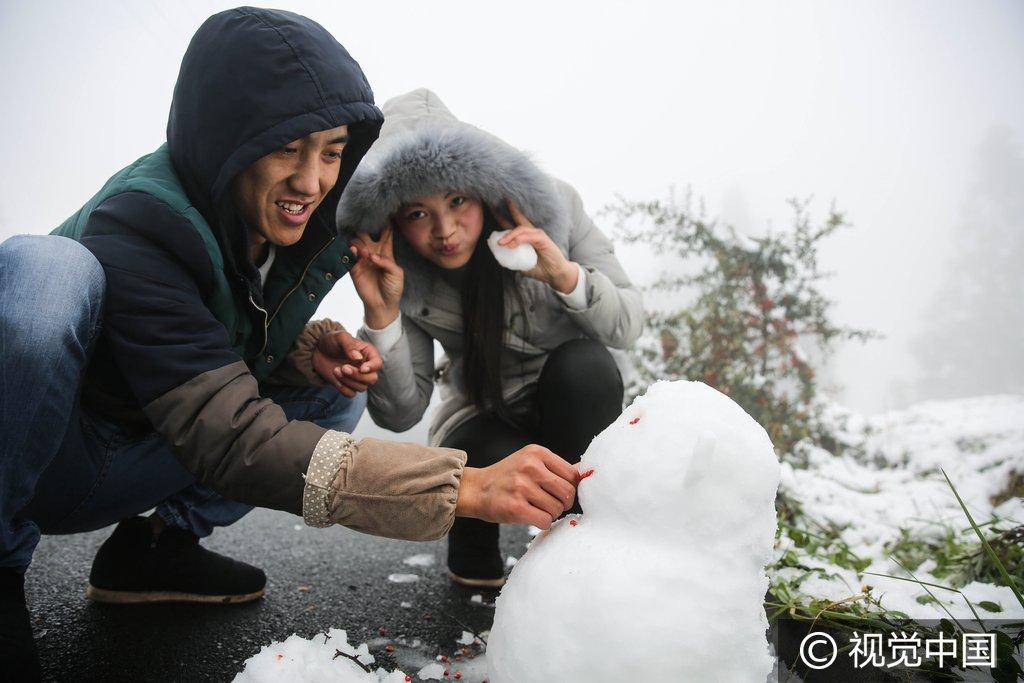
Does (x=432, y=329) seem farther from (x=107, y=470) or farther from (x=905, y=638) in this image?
(x=905, y=638)

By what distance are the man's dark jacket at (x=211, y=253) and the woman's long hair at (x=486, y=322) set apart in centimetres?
77

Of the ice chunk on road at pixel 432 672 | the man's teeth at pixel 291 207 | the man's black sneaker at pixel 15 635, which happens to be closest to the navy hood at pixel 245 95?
the man's teeth at pixel 291 207

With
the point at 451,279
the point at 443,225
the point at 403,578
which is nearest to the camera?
the point at 443,225

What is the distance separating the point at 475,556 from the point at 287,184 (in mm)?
1384

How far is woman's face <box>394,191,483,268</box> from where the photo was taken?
2.05 meters

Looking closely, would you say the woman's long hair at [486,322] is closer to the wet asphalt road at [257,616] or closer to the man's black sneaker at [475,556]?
the man's black sneaker at [475,556]

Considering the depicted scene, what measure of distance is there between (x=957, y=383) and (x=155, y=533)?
2095 centimetres

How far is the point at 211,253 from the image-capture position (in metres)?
1.40

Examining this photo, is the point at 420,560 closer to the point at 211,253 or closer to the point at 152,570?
the point at 152,570

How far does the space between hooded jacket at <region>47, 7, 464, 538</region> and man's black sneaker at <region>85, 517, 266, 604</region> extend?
0.48m

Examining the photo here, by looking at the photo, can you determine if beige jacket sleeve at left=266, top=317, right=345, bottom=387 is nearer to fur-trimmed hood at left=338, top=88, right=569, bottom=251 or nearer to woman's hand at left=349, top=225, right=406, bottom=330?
woman's hand at left=349, top=225, right=406, bottom=330

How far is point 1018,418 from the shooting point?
4176 mm

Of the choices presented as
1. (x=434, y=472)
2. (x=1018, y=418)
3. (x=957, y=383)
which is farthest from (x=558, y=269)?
(x=957, y=383)

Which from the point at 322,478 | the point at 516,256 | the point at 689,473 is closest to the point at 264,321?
the point at 322,478
